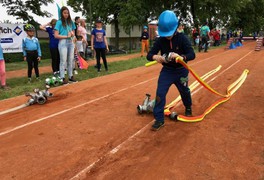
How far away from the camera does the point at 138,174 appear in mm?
2920

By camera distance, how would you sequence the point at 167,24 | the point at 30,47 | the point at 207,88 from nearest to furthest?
the point at 167,24 → the point at 207,88 → the point at 30,47

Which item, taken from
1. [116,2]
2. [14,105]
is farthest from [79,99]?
[116,2]

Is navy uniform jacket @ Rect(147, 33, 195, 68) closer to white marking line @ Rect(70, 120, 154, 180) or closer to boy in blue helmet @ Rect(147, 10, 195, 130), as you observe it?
boy in blue helmet @ Rect(147, 10, 195, 130)

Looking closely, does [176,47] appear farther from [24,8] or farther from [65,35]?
[24,8]

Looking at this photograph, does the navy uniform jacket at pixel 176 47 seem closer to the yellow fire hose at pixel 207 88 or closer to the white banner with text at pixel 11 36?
the yellow fire hose at pixel 207 88

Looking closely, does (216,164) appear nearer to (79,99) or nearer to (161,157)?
(161,157)

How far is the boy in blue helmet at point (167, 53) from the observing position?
13.2ft

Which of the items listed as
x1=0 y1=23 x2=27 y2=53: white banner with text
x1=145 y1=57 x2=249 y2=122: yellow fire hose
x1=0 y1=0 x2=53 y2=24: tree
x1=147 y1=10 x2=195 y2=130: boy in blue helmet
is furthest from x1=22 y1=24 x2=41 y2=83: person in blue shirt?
x1=0 y1=0 x2=53 y2=24: tree

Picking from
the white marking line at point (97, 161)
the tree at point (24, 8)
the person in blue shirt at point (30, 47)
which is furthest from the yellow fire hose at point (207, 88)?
the tree at point (24, 8)

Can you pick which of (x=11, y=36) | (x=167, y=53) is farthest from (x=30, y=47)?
(x=11, y=36)

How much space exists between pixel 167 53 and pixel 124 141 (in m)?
1.60

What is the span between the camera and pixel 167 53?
431 centimetres

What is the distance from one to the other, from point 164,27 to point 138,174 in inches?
87.7

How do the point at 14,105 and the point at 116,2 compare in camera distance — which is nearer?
the point at 14,105
